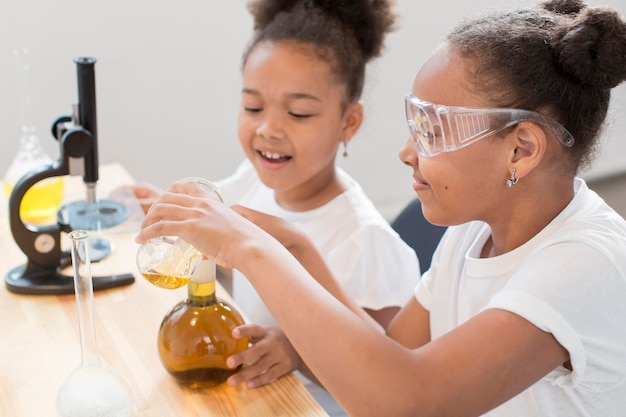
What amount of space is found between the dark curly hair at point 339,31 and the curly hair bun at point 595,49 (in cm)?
58

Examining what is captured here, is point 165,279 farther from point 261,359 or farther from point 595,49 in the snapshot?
point 595,49

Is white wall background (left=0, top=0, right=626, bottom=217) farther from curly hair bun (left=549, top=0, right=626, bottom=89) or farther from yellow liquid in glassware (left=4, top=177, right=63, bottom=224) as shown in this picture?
curly hair bun (left=549, top=0, right=626, bottom=89)

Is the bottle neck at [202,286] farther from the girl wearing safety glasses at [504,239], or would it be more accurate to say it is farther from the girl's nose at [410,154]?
the girl's nose at [410,154]

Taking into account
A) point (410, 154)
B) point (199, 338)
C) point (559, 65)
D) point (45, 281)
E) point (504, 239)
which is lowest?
point (45, 281)

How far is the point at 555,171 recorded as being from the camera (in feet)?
3.44

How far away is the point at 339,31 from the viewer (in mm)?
1542

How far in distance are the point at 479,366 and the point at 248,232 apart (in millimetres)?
307

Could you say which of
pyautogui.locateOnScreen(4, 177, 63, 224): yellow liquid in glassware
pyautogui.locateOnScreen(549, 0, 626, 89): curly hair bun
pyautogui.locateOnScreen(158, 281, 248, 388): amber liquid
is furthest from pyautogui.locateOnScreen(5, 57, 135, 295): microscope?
pyautogui.locateOnScreen(549, 0, 626, 89): curly hair bun

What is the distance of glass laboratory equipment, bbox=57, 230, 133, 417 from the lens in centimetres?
95

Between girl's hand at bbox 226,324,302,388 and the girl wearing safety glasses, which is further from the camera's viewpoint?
girl's hand at bbox 226,324,302,388

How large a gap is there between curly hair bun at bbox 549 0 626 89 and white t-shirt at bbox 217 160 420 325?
555 millimetres

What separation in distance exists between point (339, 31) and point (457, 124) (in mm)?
578

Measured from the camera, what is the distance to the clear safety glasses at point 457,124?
39.4 inches

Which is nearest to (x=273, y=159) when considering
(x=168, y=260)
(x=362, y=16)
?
(x=362, y=16)
